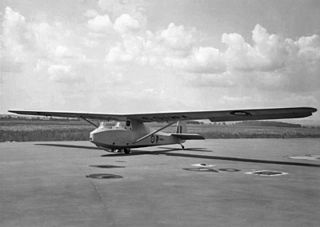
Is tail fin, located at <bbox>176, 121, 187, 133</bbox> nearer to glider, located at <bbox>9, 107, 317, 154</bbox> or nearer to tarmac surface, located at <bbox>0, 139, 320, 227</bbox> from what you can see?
glider, located at <bbox>9, 107, 317, 154</bbox>

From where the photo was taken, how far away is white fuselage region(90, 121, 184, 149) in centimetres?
1872

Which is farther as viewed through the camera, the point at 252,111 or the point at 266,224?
the point at 252,111

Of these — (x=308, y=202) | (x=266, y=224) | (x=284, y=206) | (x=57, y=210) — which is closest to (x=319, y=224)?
(x=266, y=224)

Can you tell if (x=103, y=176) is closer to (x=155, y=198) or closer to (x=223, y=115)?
(x=155, y=198)

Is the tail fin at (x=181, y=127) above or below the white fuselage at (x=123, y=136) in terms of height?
above

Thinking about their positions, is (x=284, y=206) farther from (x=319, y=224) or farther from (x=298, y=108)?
(x=298, y=108)

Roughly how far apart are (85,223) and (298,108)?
11.9 meters

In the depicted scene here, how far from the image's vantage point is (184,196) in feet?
27.0

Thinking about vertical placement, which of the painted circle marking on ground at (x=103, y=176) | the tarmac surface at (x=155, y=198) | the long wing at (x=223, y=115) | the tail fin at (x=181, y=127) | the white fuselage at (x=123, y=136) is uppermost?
the long wing at (x=223, y=115)

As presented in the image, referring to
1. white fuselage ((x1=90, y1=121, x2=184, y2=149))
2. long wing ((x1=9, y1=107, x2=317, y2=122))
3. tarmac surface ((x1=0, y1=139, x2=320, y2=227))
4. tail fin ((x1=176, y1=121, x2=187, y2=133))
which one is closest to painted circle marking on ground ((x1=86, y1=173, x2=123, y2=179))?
tarmac surface ((x1=0, y1=139, x2=320, y2=227))

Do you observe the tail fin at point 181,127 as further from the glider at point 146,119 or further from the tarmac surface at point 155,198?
the tarmac surface at point 155,198

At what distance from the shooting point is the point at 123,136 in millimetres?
19750

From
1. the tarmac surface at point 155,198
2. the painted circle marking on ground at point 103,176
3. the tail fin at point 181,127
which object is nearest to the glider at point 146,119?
the tail fin at point 181,127

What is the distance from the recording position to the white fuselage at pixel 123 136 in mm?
18719
